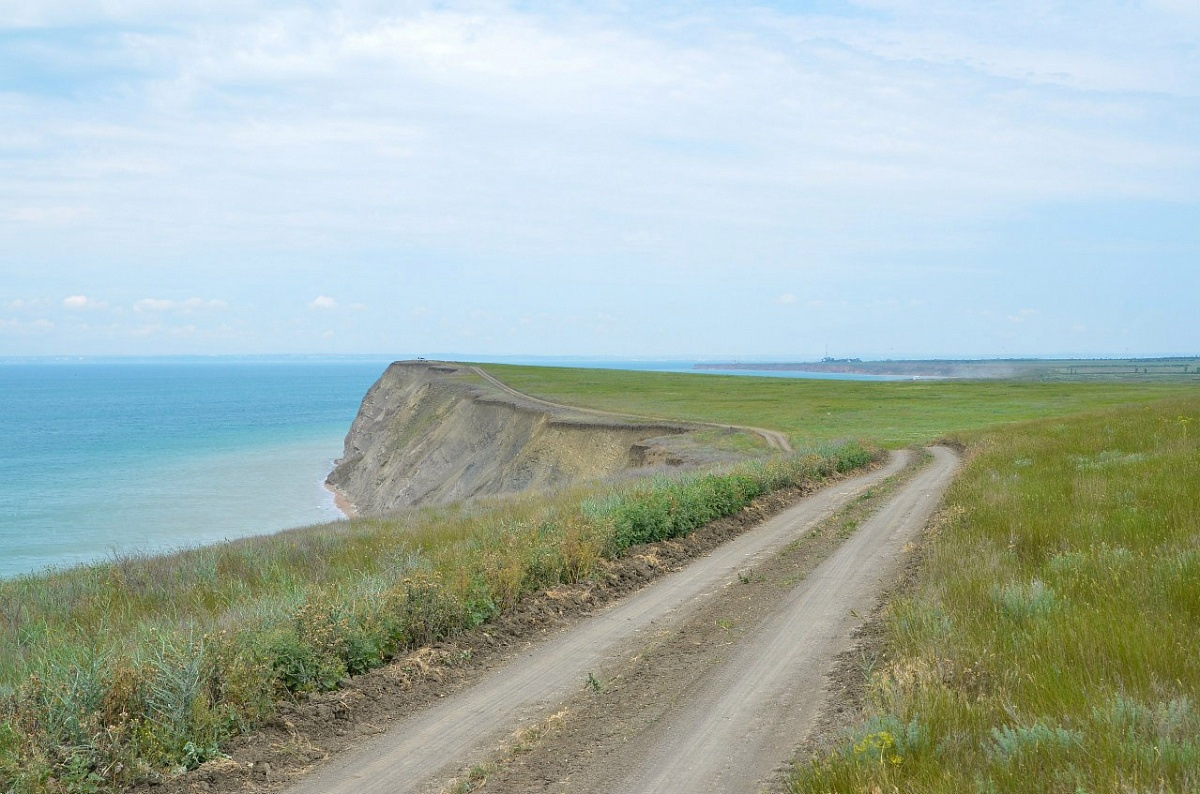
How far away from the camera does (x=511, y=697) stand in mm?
8633

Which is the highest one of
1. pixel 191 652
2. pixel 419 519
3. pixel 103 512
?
pixel 191 652

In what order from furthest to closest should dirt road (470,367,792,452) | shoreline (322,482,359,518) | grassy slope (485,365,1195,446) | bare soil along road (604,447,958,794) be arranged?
1. shoreline (322,482,359,518)
2. grassy slope (485,365,1195,446)
3. dirt road (470,367,792,452)
4. bare soil along road (604,447,958,794)

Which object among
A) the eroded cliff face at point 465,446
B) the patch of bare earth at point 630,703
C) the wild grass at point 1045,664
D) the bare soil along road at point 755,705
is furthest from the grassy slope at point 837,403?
the patch of bare earth at point 630,703

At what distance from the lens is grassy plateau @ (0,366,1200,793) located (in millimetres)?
5551

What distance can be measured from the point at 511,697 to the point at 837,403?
235 feet

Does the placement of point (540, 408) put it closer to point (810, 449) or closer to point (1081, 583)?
point (810, 449)

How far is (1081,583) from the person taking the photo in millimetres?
9227

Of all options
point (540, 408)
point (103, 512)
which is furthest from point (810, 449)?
point (103, 512)

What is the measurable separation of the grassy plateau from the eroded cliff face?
15868 millimetres

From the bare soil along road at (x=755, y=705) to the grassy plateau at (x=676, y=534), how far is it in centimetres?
81

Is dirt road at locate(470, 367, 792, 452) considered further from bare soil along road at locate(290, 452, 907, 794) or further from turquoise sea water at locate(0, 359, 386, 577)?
bare soil along road at locate(290, 452, 907, 794)

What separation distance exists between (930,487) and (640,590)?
1522 centimetres

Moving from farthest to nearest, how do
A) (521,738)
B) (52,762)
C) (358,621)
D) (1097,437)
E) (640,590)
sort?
(1097,437)
(640,590)
(358,621)
(521,738)
(52,762)

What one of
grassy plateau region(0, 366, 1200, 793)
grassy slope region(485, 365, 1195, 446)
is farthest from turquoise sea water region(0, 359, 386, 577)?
grassy slope region(485, 365, 1195, 446)
